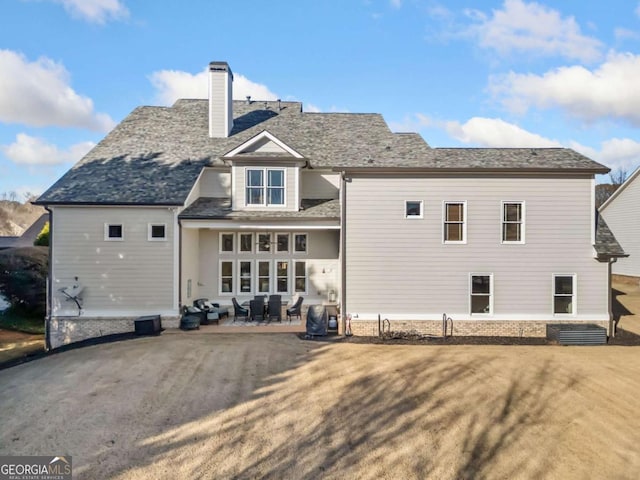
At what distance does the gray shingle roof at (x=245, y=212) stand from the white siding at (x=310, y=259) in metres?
1.32

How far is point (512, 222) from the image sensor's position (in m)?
14.1

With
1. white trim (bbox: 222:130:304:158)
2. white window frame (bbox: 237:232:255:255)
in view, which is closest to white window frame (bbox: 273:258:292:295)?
white window frame (bbox: 237:232:255:255)

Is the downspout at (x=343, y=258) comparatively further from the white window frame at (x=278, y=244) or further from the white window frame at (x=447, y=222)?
the white window frame at (x=278, y=244)

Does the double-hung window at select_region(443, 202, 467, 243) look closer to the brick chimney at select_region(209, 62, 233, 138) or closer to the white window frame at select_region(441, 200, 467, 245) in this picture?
the white window frame at select_region(441, 200, 467, 245)

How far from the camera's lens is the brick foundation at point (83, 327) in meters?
14.3

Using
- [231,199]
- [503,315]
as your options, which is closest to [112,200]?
[231,199]

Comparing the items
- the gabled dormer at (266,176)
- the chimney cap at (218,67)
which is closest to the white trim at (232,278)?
the gabled dormer at (266,176)

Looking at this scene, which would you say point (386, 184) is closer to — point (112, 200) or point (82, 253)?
point (112, 200)

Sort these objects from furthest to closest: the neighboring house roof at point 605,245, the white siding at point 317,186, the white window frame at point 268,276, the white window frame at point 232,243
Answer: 1. the white siding at point 317,186
2. the white window frame at point 268,276
3. the white window frame at point 232,243
4. the neighboring house roof at point 605,245

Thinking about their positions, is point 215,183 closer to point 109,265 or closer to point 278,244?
point 278,244

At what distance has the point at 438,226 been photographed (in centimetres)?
1410

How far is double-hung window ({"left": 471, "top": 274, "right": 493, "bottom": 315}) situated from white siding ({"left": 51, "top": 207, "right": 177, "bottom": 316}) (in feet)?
35.0

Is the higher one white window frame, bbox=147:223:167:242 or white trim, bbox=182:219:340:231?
white trim, bbox=182:219:340:231

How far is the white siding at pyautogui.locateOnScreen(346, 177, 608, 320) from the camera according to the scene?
14.0 metres
